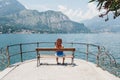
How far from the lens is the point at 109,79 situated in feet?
32.6

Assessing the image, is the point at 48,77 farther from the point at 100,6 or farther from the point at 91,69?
the point at 100,6

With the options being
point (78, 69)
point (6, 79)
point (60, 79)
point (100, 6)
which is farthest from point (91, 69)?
point (100, 6)

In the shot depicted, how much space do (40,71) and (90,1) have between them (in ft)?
22.7

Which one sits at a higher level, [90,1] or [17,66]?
[90,1]

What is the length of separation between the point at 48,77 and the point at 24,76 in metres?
1.11

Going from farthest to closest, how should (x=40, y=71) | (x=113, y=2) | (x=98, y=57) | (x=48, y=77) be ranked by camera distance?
(x=98, y=57)
(x=40, y=71)
(x=48, y=77)
(x=113, y=2)

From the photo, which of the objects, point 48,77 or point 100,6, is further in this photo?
point 48,77

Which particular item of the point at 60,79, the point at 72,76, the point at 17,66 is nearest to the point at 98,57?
the point at 72,76

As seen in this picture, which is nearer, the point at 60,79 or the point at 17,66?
the point at 60,79

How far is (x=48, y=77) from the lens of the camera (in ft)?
35.0

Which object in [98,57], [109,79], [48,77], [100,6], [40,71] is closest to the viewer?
[100,6]

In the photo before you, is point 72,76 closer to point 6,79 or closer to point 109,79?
point 109,79

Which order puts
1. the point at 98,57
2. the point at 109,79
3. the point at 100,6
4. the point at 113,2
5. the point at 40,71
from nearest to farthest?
the point at 113,2 → the point at 100,6 → the point at 109,79 → the point at 40,71 → the point at 98,57

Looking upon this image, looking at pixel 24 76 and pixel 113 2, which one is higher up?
pixel 113 2
